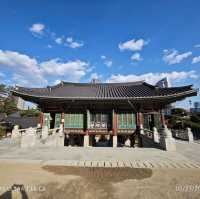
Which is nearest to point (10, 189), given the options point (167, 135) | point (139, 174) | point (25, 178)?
point (25, 178)

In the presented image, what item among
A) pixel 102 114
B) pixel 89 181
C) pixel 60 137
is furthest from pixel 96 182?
pixel 102 114

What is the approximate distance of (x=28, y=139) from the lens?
31.0 feet

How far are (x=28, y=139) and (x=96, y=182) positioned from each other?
711 centimetres

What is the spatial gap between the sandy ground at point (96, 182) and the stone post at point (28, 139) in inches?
152

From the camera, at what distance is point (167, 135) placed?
907cm

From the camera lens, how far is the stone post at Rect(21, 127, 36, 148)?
924 centimetres

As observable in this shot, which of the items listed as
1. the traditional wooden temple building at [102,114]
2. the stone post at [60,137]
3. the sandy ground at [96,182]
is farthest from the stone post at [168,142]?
the stone post at [60,137]

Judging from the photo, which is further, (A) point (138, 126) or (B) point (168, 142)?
(A) point (138, 126)

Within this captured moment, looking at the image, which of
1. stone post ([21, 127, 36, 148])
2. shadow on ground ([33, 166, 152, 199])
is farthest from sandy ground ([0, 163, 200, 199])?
stone post ([21, 127, 36, 148])

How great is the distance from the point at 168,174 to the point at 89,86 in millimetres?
16960

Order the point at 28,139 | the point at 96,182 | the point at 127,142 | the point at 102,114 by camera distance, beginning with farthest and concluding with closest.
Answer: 1. the point at 127,142
2. the point at 102,114
3. the point at 28,139
4. the point at 96,182

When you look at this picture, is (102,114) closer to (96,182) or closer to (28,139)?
(28,139)

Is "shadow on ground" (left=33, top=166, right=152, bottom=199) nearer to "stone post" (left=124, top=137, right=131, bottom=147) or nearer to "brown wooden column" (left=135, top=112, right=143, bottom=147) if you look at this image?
"brown wooden column" (left=135, top=112, right=143, bottom=147)

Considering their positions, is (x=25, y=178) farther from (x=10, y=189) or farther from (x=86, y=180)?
(x=86, y=180)
